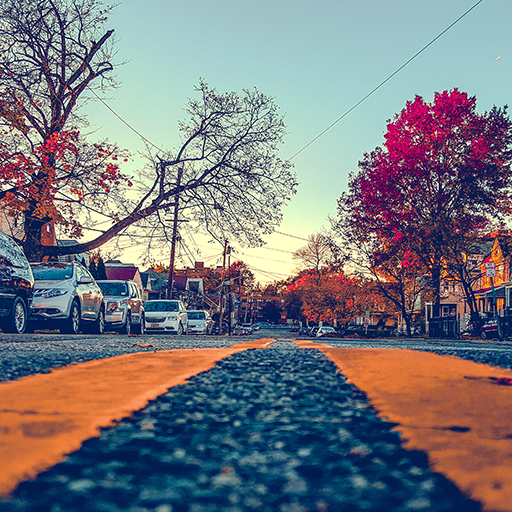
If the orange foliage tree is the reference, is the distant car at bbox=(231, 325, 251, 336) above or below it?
below

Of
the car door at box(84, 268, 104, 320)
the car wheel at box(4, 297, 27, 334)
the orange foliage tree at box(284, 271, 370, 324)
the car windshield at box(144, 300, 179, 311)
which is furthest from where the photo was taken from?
the orange foliage tree at box(284, 271, 370, 324)

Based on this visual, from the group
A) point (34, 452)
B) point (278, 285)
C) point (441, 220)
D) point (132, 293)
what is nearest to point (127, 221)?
point (132, 293)

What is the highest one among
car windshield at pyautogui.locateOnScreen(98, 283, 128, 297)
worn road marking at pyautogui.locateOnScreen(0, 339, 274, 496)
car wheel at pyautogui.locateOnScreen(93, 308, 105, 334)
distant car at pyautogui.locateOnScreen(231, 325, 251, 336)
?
car windshield at pyautogui.locateOnScreen(98, 283, 128, 297)

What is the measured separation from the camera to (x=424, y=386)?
190cm

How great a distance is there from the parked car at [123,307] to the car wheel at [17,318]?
18.2 ft

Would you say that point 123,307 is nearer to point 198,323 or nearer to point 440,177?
point 198,323

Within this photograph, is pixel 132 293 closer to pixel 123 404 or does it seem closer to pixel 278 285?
pixel 123 404

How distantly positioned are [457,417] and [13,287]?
10.0 metres

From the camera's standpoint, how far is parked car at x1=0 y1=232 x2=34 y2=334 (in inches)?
386

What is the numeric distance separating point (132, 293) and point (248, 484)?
17.0m

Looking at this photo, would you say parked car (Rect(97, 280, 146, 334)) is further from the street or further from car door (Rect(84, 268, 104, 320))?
the street

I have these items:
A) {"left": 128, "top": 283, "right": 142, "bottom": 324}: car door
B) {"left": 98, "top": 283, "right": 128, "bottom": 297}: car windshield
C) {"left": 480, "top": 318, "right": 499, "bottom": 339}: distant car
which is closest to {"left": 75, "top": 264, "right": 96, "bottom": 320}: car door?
{"left": 98, "top": 283, "right": 128, "bottom": 297}: car windshield

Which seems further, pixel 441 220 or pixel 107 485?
pixel 441 220

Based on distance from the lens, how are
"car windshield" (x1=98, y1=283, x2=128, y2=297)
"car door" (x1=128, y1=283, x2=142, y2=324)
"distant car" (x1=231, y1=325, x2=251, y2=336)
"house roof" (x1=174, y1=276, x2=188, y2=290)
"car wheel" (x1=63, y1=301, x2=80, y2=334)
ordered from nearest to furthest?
"car wheel" (x1=63, y1=301, x2=80, y2=334)
"car windshield" (x1=98, y1=283, x2=128, y2=297)
"car door" (x1=128, y1=283, x2=142, y2=324)
"distant car" (x1=231, y1=325, x2=251, y2=336)
"house roof" (x1=174, y1=276, x2=188, y2=290)
